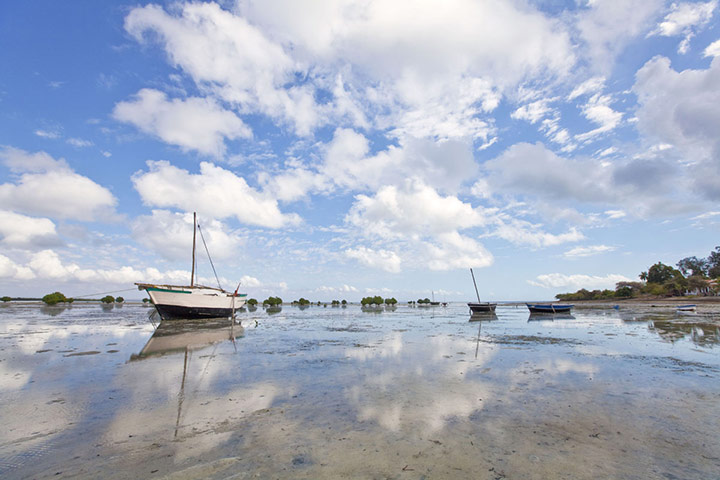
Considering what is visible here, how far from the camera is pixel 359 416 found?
5.92 m

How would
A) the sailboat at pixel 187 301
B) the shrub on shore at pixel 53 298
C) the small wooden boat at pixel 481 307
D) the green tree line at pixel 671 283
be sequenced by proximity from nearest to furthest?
the sailboat at pixel 187 301 < the small wooden boat at pixel 481 307 < the shrub on shore at pixel 53 298 < the green tree line at pixel 671 283

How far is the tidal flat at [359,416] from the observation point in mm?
4133

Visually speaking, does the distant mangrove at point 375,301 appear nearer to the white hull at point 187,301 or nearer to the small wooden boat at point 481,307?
the small wooden boat at point 481,307

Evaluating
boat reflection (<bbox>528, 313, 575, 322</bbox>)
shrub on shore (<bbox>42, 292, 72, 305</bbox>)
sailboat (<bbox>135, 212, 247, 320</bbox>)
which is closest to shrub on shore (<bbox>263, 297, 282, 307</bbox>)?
shrub on shore (<bbox>42, 292, 72, 305</bbox>)

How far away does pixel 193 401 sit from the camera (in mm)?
6812

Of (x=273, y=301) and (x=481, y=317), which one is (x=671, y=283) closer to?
(x=481, y=317)

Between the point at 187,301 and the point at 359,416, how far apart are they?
2732 cm

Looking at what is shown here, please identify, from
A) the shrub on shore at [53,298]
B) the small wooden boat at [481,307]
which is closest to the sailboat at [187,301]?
the small wooden boat at [481,307]

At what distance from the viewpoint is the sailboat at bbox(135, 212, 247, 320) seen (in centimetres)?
2677

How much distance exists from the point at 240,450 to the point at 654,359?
14.3 m

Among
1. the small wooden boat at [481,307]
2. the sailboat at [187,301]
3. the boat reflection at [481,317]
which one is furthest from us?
the small wooden boat at [481,307]

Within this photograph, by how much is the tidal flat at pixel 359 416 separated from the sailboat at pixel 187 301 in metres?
15.4

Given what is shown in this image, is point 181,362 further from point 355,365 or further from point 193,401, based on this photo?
point 355,365

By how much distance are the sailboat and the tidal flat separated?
50.6 ft
